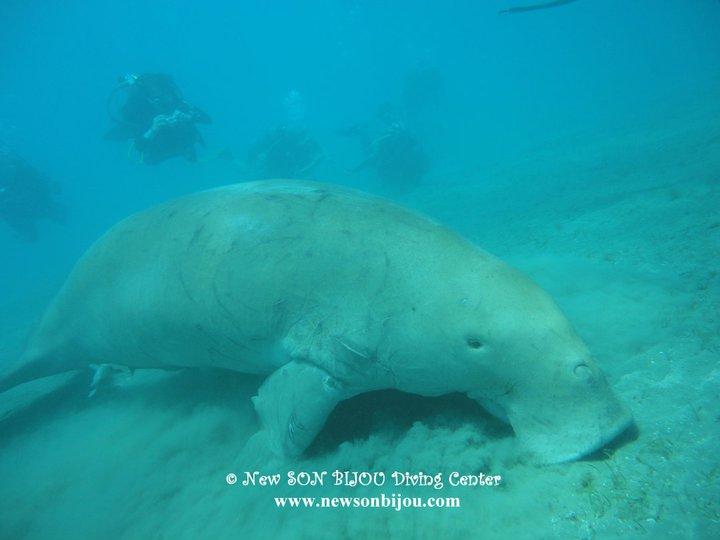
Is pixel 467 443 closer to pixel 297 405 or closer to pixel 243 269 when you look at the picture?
pixel 297 405

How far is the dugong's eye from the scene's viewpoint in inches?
108

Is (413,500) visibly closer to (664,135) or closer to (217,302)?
(217,302)

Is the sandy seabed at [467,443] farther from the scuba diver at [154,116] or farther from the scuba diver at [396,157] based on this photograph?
the scuba diver at [396,157]

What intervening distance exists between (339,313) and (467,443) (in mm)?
1353

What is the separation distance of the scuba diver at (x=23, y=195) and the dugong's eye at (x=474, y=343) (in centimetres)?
2340

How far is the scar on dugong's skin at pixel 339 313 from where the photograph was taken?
2.59m

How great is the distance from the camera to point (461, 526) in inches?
95.0

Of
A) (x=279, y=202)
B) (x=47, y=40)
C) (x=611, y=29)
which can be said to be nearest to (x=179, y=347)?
(x=279, y=202)

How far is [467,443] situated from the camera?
295cm

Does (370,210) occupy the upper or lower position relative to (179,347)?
upper

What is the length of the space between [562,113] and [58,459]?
128ft

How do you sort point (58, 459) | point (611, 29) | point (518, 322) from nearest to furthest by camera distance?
point (518, 322), point (58, 459), point (611, 29)

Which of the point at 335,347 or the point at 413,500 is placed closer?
the point at 413,500

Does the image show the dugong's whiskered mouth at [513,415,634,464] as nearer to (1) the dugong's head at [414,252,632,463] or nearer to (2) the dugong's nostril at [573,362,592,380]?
(1) the dugong's head at [414,252,632,463]
